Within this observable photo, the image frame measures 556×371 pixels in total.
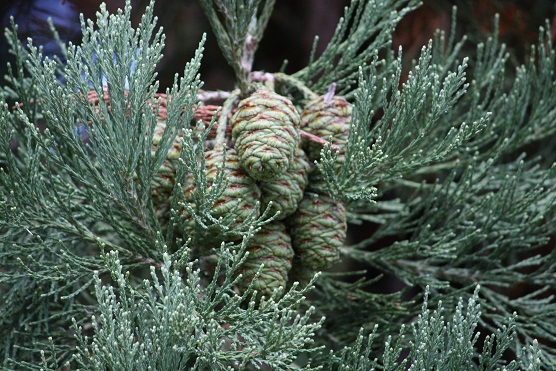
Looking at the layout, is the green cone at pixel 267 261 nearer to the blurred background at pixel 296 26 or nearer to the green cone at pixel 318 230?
the green cone at pixel 318 230

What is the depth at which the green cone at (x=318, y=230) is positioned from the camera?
1.04 metres

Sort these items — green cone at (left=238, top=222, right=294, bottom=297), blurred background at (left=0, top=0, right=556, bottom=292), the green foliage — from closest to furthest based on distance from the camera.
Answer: the green foliage, green cone at (left=238, top=222, right=294, bottom=297), blurred background at (left=0, top=0, right=556, bottom=292)

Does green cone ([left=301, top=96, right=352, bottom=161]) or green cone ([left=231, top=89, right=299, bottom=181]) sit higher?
green cone ([left=301, top=96, right=352, bottom=161])

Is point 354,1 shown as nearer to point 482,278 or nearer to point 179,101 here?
point 179,101

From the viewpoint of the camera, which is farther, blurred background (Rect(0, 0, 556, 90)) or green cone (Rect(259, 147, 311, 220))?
blurred background (Rect(0, 0, 556, 90))

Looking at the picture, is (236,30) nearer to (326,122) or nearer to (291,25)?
(326,122)

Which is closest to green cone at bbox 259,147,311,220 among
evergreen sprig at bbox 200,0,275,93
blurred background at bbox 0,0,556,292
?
evergreen sprig at bbox 200,0,275,93

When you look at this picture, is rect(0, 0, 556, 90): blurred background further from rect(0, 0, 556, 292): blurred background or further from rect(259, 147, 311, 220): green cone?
rect(259, 147, 311, 220): green cone

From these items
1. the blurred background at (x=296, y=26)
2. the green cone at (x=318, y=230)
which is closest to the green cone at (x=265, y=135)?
the green cone at (x=318, y=230)

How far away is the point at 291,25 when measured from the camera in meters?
2.32

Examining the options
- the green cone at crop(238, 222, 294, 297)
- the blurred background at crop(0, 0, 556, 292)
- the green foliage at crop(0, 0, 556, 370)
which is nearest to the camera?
the green foliage at crop(0, 0, 556, 370)

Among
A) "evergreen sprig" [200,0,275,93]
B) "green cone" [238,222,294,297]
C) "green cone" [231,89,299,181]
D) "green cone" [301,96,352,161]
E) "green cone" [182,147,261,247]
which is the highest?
"evergreen sprig" [200,0,275,93]

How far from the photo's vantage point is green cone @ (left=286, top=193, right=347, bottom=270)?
41.1 inches

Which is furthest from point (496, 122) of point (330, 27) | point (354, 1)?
point (330, 27)
